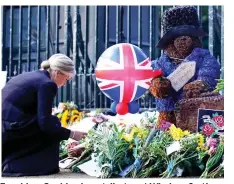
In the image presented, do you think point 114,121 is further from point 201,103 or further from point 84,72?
point 84,72

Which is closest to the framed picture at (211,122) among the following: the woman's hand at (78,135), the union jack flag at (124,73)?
the union jack flag at (124,73)

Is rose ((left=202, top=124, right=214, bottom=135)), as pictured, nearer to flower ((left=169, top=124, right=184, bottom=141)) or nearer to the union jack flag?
flower ((left=169, top=124, right=184, bottom=141))

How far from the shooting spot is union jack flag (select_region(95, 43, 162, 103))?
3.83 m

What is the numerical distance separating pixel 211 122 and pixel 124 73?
737 millimetres

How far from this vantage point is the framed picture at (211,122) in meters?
3.55

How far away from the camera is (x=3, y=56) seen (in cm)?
571

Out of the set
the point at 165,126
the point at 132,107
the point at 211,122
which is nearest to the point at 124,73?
the point at 132,107

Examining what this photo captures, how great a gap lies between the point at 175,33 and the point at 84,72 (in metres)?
1.46

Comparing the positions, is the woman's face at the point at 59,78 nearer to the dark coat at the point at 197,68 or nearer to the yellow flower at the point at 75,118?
the dark coat at the point at 197,68

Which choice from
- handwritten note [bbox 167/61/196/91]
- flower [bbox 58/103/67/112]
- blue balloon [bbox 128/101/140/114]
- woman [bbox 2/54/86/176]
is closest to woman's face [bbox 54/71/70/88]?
woman [bbox 2/54/86/176]

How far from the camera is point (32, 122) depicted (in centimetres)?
339

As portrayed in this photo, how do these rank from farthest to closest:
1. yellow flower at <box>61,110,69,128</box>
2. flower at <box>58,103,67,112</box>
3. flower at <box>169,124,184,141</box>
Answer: flower at <box>58,103,67,112</box>, yellow flower at <box>61,110,69,128</box>, flower at <box>169,124,184,141</box>

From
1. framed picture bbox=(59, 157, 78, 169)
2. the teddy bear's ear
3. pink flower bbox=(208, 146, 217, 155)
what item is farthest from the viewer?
the teddy bear's ear

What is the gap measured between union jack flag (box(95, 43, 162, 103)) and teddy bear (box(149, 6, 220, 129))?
196mm
